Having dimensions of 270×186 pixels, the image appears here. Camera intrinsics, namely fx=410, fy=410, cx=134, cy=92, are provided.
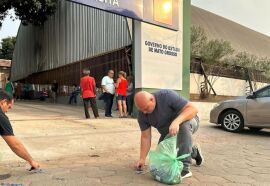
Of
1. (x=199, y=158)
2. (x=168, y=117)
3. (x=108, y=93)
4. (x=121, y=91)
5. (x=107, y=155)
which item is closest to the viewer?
(x=168, y=117)

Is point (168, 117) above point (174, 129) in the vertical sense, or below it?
above

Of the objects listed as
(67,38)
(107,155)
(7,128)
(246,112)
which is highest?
(67,38)

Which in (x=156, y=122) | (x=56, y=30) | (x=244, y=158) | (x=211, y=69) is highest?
(x=56, y=30)

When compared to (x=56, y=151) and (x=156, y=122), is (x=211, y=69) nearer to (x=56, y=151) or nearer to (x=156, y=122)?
(x=56, y=151)

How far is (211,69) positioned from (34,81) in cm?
1681

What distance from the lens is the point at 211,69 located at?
835 inches

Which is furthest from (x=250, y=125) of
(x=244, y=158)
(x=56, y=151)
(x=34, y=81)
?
(x=34, y=81)

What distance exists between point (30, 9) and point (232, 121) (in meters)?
18.2

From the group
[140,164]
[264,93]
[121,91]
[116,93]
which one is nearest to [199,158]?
[140,164]

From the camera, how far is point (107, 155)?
285 inches

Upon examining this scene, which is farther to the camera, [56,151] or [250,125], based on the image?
[250,125]

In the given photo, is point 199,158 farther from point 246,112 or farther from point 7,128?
point 246,112

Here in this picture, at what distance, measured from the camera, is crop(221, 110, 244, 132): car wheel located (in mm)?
11469

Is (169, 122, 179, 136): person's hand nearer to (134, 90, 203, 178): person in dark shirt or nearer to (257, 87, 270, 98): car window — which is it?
(134, 90, 203, 178): person in dark shirt
